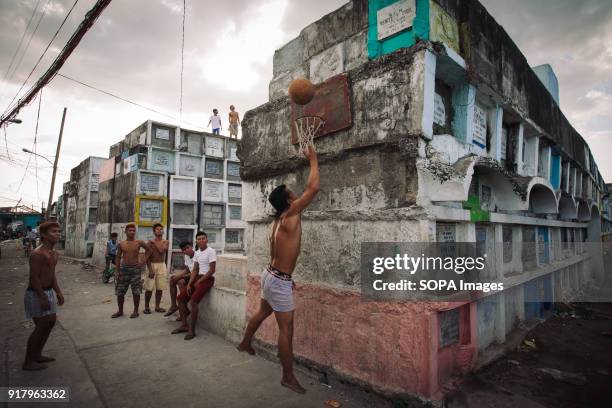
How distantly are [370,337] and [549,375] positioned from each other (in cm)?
267

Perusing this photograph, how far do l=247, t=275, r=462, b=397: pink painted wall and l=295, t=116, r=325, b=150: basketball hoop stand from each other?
1823 millimetres

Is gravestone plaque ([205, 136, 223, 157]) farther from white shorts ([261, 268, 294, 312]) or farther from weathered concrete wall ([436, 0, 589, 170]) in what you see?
white shorts ([261, 268, 294, 312])

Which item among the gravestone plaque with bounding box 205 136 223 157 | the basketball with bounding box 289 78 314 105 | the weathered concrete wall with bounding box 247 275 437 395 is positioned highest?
the gravestone plaque with bounding box 205 136 223 157

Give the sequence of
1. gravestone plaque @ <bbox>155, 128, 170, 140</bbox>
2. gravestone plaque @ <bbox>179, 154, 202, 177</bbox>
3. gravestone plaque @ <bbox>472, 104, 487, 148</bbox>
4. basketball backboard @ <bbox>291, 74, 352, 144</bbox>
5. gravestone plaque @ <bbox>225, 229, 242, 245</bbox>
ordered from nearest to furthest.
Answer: basketball backboard @ <bbox>291, 74, 352, 144</bbox>
gravestone plaque @ <bbox>472, 104, 487, 148</bbox>
gravestone plaque @ <bbox>155, 128, 170, 140</bbox>
gravestone plaque @ <bbox>179, 154, 202, 177</bbox>
gravestone plaque @ <bbox>225, 229, 242, 245</bbox>

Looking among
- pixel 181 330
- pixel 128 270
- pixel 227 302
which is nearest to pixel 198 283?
pixel 227 302

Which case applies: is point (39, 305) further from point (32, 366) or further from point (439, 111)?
point (439, 111)

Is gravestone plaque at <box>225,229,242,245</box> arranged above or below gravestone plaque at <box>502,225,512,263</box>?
below

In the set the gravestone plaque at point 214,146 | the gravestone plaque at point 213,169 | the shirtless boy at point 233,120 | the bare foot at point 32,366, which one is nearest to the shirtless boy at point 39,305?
the bare foot at point 32,366

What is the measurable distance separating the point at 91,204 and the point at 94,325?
54.2 ft

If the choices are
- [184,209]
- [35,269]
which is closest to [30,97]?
[184,209]

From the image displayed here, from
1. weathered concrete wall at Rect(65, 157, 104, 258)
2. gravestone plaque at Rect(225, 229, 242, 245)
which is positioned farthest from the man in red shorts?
weathered concrete wall at Rect(65, 157, 104, 258)

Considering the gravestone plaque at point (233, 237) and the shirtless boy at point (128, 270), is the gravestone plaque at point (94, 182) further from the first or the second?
the shirtless boy at point (128, 270)

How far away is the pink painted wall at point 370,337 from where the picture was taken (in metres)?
2.81

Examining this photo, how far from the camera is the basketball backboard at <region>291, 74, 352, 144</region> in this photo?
3658 millimetres
